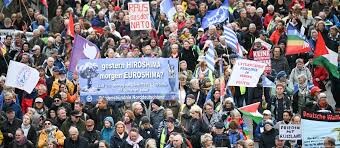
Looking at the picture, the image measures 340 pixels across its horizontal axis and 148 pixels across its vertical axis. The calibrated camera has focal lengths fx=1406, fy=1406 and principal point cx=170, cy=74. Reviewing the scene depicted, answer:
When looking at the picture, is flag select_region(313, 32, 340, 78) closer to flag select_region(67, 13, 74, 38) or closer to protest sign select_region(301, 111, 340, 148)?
protest sign select_region(301, 111, 340, 148)

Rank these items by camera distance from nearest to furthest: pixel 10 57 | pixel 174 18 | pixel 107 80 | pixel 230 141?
pixel 230 141, pixel 107 80, pixel 10 57, pixel 174 18

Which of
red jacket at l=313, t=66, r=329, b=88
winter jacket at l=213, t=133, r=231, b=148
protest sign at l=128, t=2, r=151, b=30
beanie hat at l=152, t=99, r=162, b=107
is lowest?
winter jacket at l=213, t=133, r=231, b=148

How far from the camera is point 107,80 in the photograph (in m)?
27.7

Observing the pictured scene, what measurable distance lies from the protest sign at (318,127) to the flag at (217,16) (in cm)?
827

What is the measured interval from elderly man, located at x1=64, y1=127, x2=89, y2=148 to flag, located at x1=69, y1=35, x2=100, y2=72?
3558 mm

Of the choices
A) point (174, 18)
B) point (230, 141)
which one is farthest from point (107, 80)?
point (174, 18)

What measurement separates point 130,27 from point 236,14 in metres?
3.32

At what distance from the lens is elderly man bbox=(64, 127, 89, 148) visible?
25531mm

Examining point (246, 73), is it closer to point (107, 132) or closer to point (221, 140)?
point (221, 140)

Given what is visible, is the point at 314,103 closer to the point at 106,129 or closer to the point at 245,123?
the point at 245,123

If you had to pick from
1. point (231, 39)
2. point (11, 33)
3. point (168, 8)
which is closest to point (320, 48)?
point (231, 39)

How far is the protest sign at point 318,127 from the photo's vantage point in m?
24.7

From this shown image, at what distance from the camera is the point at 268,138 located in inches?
1017

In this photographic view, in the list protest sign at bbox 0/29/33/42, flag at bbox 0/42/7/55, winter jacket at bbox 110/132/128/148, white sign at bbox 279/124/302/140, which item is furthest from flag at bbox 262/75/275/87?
protest sign at bbox 0/29/33/42
